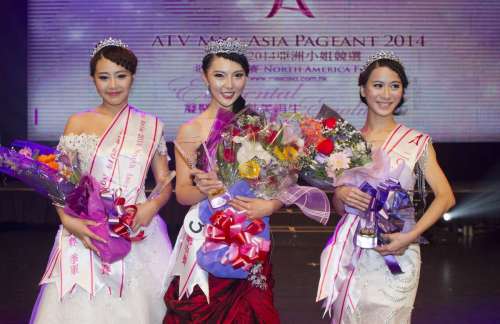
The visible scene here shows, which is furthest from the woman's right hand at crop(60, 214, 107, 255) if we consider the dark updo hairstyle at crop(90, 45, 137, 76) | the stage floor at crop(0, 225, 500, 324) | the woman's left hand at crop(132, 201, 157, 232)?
the stage floor at crop(0, 225, 500, 324)

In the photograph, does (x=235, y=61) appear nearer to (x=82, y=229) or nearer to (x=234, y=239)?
(x=234, y=239)

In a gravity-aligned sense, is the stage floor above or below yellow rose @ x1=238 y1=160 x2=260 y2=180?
below

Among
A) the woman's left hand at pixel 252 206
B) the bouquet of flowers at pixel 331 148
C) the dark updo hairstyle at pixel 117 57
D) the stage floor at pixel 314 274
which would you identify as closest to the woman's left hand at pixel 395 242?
the bouquet of flowers at pixel 331 148

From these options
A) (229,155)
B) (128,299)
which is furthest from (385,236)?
(128,299)

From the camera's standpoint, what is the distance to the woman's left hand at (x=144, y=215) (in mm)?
2616

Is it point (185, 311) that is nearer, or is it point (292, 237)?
point (185, 311)

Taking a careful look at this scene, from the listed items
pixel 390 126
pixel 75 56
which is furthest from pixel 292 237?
pixel 390 126

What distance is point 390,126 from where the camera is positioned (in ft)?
9.21

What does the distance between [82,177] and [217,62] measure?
0.60 m

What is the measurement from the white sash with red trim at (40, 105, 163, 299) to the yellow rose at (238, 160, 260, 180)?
46 centimetres

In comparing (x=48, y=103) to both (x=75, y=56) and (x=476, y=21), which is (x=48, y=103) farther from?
(x=476, y=21)

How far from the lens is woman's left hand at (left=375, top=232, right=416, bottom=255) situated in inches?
102

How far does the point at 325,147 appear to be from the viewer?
8.10ft

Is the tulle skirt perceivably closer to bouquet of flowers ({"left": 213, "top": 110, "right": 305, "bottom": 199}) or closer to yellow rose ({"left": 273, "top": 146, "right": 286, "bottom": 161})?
bouquet of flowers ({"left": 213, "top": 110, "right": 305, "bottom": 199})
